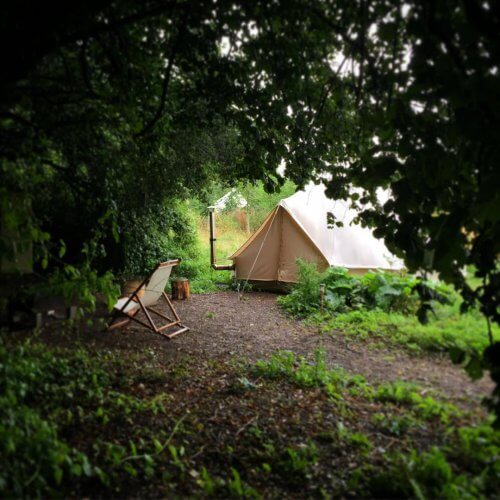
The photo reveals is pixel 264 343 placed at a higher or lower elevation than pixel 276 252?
lower

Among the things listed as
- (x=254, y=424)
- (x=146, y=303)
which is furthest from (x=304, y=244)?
(x=254, y=424)

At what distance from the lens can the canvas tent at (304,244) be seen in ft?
22.6

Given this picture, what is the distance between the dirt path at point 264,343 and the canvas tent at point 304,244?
0.67 m

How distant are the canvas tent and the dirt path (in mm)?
671

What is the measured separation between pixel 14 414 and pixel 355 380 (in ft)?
6.69

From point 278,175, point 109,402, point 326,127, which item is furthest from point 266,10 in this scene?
point 109,402

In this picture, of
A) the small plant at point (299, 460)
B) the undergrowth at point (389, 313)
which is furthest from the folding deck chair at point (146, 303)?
the small plant at point (299, 460)

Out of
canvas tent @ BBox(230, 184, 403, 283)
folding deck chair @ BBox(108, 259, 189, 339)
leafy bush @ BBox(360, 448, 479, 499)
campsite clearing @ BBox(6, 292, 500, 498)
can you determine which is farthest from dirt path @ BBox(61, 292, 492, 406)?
canvas tent @ BBox(230, 184, 403, 283)

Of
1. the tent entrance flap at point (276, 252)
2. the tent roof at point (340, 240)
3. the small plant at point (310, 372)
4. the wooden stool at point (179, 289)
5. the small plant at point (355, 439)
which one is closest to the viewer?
the small plant at point (355, 439)

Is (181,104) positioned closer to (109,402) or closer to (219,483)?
(109,402)

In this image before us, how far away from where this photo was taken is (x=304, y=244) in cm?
723

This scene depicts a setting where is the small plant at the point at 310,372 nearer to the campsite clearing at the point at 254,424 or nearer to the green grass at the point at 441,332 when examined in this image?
the campsite clearing at the point at 254,424

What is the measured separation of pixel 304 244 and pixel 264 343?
330 cm

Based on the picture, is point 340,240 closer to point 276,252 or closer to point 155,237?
point 276,252
